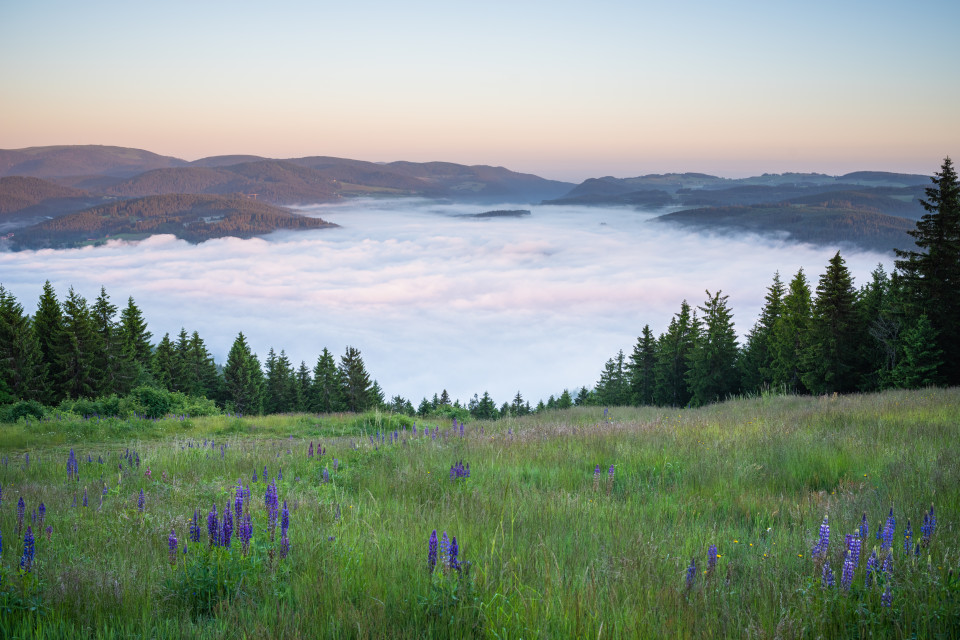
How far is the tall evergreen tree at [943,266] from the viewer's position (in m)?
33.0

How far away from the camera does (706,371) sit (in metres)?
58.5

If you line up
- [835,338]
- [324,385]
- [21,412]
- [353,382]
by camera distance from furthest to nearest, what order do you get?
[324,385], [353,382], [835,338], [21,412]

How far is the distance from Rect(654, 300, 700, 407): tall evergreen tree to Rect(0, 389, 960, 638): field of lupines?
197ft

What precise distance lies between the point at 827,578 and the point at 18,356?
60401 millimetres

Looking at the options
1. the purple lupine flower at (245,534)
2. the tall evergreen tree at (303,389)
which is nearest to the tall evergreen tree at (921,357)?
the purple lupine flower at (245,534)

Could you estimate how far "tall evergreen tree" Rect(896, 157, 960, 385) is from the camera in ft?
108

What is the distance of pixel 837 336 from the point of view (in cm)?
4322

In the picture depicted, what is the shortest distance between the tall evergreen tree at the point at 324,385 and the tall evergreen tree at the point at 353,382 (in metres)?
1.05

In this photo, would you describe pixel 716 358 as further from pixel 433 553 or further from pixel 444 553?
pixel 433 553

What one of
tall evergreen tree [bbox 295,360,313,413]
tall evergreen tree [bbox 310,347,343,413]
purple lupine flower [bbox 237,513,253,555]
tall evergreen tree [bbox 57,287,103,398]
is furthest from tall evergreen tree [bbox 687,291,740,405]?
tall evergreen tree [bbox 57,287,103,398]

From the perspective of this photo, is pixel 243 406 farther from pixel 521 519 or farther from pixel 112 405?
pixel 521 519

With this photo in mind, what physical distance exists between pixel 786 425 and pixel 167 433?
14.5 m

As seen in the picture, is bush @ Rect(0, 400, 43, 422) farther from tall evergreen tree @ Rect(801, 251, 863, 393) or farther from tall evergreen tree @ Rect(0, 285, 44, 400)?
tall evergreen tree @ Rect(801, 251, 863, 393)

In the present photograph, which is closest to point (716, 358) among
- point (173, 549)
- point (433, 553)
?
point (433, 553)
